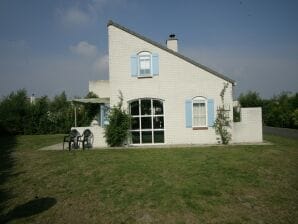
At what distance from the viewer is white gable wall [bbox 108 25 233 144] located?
44.2ft

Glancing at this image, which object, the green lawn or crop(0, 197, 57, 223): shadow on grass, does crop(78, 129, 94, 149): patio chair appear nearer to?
the green lawn

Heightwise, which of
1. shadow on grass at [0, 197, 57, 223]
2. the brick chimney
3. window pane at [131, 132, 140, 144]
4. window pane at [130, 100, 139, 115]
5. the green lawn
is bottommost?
shadow on grass at [0, 197, 57, 223]

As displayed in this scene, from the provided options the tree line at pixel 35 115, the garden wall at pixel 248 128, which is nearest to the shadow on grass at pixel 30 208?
the garden wall at pixel 248 128

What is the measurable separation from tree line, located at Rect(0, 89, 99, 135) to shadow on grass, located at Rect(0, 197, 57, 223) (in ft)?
54.0

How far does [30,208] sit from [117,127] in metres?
8.00

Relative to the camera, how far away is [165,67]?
1361 centimetres

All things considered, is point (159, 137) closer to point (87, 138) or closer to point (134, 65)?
point (87, 138)

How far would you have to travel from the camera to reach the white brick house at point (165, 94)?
527 inches

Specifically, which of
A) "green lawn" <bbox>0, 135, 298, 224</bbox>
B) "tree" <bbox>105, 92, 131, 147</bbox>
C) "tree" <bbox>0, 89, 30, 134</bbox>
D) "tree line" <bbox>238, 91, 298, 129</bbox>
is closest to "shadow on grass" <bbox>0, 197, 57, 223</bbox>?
"green lawn" <bbox>0, 135, 298, 224</bbox>

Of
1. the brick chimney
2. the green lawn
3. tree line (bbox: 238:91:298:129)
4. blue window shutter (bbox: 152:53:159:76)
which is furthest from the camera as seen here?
tree line (bbox: 238:91:298:129)

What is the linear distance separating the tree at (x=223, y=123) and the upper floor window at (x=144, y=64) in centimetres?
404

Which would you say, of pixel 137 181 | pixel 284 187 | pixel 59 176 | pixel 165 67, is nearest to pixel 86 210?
pixel 137 181

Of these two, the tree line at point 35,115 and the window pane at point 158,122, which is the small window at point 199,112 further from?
the tree line at point 35,115

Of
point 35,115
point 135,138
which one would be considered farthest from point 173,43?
point 35,115
